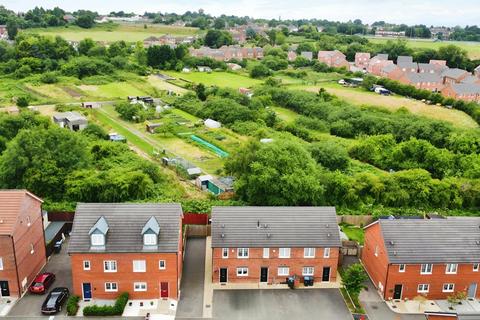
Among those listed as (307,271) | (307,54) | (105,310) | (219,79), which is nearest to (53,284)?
(105,310)

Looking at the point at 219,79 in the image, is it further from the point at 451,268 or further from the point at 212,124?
the point at 451,268

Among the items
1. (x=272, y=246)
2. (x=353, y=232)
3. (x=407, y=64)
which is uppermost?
(x=407, y=64)

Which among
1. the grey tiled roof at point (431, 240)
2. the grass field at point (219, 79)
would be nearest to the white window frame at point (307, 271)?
the grey tiled roof at point (431, 240)

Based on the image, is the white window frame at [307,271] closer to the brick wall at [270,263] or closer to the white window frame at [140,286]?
the brick wall at [270,263]

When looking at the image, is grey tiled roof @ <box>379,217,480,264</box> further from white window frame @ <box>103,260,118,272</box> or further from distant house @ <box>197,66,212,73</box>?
distant house @ <box>197,66,212,73</box>

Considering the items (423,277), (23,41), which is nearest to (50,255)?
(423,277)

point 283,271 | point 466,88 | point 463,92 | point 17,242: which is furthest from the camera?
point 466,88

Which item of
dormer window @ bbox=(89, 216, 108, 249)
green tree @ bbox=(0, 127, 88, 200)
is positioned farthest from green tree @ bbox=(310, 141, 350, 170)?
dormer window @ bbox=(89, 216, 108, 249)
